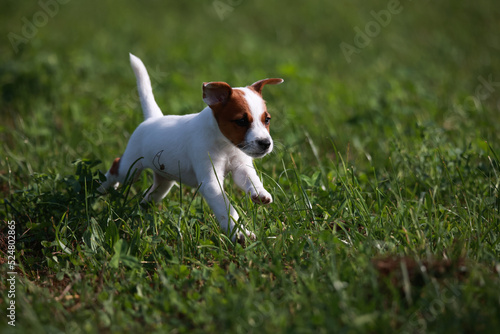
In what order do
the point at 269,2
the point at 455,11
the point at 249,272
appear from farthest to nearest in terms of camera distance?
the point at 269,2 → the point at 455,11 → the point at 249,272

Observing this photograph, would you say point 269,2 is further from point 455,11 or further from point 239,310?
point 239,310

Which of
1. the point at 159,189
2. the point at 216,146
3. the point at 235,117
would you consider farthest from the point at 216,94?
the point at 159,189

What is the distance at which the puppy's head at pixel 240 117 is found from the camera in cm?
270

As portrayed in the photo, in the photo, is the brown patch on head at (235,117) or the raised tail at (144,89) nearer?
the brown patch on head at (235,117)

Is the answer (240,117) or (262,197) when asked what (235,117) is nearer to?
(240,117)

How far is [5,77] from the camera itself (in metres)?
6.22

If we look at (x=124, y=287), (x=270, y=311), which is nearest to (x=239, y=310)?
(x=270, y=311)

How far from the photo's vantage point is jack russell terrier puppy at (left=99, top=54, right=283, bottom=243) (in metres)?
2.74

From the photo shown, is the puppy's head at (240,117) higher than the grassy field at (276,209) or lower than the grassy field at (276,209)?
higher

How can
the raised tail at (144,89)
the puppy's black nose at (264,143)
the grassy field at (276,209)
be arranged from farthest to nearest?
the raised tail at (144,89) < the puppy's black nose at (264,143) < the grassy field at (276,209)

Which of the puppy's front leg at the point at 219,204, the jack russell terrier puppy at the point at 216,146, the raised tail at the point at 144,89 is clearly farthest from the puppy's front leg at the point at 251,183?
the raised tail at the point at 144,89

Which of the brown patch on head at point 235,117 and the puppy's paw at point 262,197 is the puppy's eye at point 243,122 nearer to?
the brown patch on head at point 235,117

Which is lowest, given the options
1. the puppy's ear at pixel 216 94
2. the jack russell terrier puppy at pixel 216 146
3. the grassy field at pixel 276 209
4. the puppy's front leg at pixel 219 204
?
the grassy field at pixel 276 209

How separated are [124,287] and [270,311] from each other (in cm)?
83
